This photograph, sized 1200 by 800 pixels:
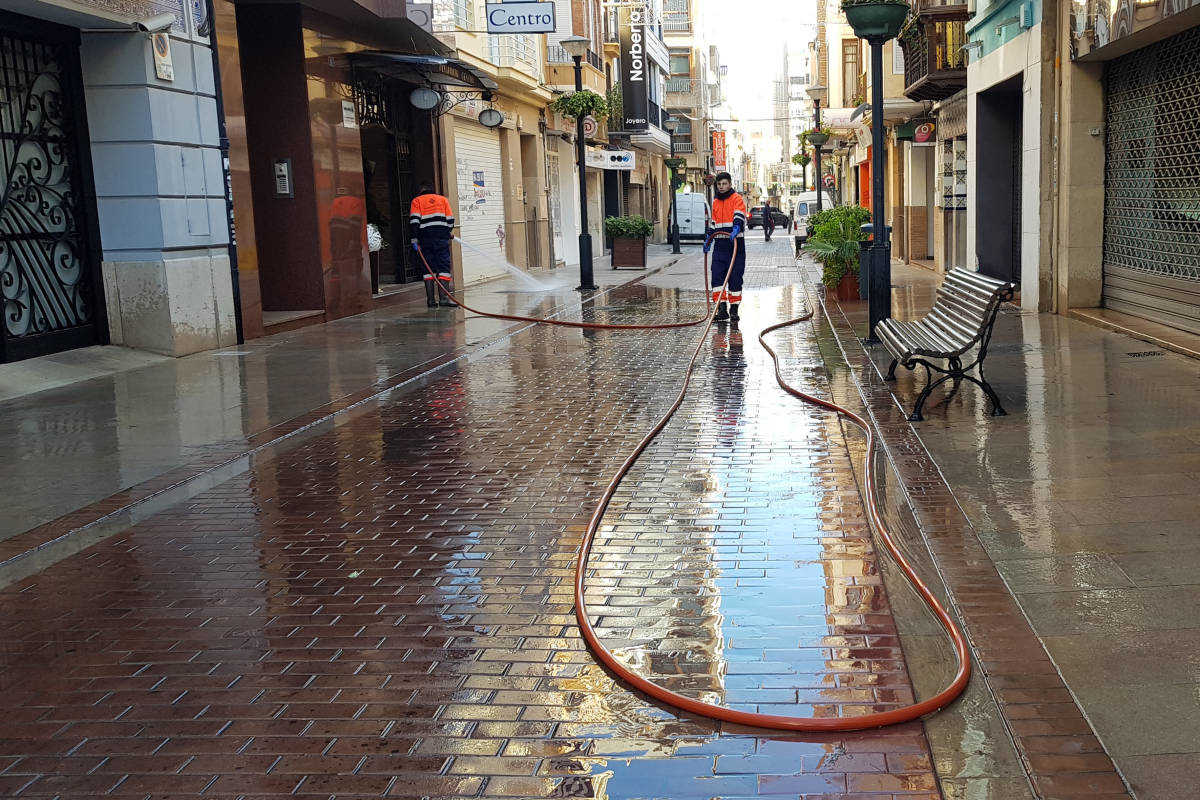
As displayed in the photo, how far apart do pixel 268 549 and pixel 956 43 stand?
60.8 ft

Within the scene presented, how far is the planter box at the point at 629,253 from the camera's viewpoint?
98.6 feet

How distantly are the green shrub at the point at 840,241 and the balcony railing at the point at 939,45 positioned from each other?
17.1 ft

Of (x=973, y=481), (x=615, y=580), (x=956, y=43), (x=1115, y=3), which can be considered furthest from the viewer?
(x=956, y=43)

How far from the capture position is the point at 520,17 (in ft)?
63.6

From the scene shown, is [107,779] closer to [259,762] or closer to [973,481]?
[259,762]

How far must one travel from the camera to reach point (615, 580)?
5.19 metres

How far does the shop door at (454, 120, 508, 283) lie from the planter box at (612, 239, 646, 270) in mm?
3127

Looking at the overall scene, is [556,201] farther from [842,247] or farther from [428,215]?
[842,247]

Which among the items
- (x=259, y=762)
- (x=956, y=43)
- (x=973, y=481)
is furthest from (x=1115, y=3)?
(x=259, y=762)

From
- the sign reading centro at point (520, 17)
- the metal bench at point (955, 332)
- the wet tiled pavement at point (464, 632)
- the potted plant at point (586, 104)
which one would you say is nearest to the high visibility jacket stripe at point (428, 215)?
the sign reading centro at point (520, 17)

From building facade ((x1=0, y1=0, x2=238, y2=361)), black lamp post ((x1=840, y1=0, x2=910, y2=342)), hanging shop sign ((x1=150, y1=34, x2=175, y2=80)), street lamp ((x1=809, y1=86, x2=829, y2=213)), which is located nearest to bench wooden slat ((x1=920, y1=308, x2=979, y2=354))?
black lamp post ((x1=840, y1=0, x2=910, y2=342))

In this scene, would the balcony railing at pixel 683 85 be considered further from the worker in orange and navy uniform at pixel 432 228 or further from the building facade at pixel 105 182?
the building facade at pixel 105 182

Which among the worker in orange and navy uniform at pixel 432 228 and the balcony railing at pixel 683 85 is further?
the balcony railing at pixel 683 85

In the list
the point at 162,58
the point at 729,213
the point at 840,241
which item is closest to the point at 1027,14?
the point at 840,241
